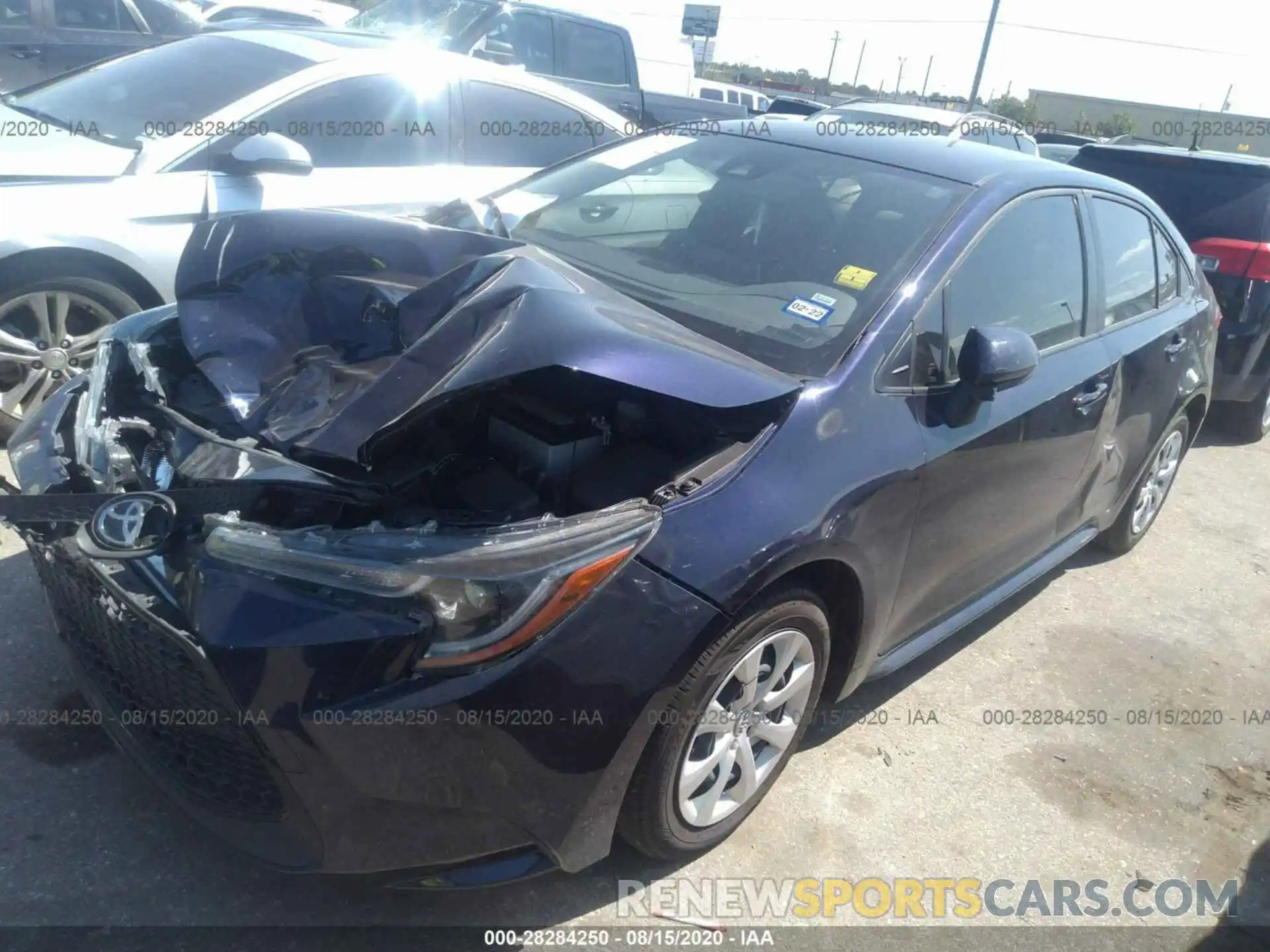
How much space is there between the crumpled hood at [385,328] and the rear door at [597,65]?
6823 mm

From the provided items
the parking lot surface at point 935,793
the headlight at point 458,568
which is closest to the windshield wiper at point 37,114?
the parking lot surface at point 935,793

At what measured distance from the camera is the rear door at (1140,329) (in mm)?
3672

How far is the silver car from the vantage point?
3.94m

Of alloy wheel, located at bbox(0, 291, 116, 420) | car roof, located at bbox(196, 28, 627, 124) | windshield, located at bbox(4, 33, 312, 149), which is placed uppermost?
car roof, located at bbox(196, 28, 627, 124)

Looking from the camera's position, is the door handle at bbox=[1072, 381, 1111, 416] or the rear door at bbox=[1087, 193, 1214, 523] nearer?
the door handle at bbox=[1072, 381, 1111, 416]

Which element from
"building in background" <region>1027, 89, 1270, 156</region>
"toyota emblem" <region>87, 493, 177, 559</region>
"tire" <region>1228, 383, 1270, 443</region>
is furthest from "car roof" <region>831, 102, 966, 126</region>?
"building in background" <region>1027, 89, 1270, 156</region>

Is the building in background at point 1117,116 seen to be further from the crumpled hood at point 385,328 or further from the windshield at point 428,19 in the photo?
the crumpled hood at point 385,328

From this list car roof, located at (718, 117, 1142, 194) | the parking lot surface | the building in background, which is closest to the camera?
the parking lot surface

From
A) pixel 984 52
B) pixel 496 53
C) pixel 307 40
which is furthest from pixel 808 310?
pixel 984 52

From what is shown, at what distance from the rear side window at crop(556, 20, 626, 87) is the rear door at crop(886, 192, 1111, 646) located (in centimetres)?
684

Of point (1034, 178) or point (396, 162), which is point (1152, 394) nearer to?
point (1034, 178)

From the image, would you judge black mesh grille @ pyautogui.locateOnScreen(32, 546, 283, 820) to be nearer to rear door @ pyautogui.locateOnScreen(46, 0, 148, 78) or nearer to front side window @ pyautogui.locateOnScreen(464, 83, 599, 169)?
front side window @ pyautogui.locateOnScreen(464, 83, 599, 169)

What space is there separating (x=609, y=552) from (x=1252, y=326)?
5870mm

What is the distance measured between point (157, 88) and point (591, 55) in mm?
5486
